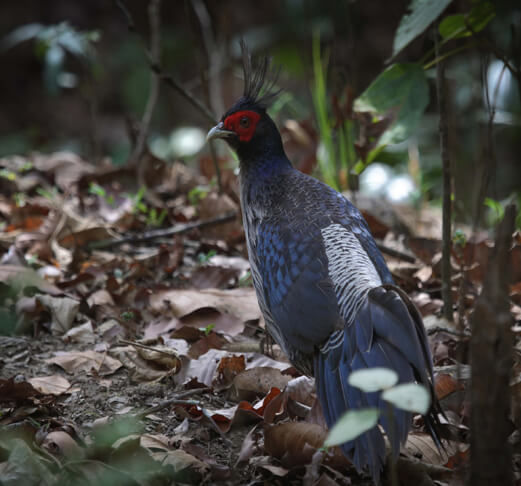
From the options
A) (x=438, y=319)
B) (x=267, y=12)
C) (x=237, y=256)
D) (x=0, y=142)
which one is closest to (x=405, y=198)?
(x=237, y=256)

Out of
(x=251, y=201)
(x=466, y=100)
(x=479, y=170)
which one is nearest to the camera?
(x=251, y=201)

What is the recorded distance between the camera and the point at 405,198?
5758 mm

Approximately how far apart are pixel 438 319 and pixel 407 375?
1383mm

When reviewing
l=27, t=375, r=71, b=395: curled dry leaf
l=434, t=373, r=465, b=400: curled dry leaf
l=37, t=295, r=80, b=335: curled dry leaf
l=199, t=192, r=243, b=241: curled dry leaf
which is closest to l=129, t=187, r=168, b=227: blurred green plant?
l=199, t=192, r=243, b=241: curled dry leaf

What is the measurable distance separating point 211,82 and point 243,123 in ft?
19.5

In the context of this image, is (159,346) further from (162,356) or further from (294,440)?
(294,440)

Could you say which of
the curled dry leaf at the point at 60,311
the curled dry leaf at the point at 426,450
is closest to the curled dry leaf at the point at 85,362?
the curled dry leaf at the point at 60,311

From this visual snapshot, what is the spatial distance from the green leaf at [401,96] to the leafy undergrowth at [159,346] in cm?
77

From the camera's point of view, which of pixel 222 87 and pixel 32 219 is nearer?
pixel 32 219

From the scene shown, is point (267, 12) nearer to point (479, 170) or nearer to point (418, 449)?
point (479, 170)

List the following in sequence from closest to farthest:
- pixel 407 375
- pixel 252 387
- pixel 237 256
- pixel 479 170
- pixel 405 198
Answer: pixel 407 375, pixel 252 387, pixel 237 256, pixel 479 170, pixel 405 198

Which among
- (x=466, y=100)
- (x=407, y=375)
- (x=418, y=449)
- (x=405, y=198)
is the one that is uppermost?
(x=466, y=100)

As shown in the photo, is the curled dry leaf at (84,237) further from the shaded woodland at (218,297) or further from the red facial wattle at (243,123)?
the red facial wattle at (243,123)

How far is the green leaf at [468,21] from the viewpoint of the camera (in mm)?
3127
